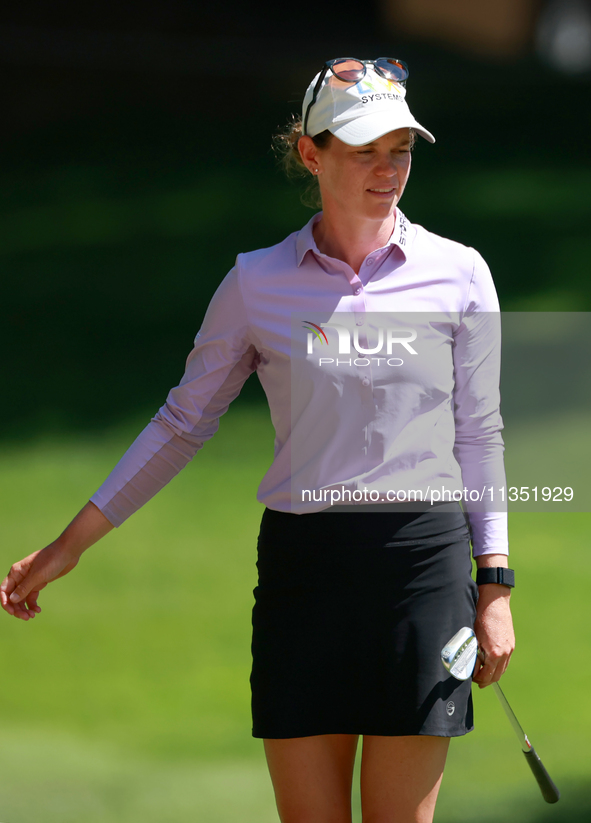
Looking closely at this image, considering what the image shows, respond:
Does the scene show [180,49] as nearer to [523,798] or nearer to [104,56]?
[104,56]

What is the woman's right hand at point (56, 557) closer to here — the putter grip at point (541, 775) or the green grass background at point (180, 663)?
the putter grip at point (541, 775)

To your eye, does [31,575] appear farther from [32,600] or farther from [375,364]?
[375,364]

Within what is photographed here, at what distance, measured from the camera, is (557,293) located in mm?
5152

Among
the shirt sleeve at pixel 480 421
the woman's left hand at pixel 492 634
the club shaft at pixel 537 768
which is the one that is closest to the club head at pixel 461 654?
the woman's left hand at pixel 492 634

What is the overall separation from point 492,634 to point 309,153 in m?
0.86

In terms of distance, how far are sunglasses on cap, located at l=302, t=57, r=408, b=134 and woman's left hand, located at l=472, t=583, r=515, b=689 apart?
0.84 m

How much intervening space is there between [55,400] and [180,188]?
1895mm

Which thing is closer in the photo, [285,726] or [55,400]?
[285,726]

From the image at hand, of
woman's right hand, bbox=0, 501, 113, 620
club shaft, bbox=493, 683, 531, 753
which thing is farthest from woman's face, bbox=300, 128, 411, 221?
club shaft, bbox=493, 683, 531, 753

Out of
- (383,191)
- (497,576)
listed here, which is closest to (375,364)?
(383,191)

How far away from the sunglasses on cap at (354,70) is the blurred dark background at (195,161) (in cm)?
310

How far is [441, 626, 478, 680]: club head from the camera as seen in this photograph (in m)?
1.55

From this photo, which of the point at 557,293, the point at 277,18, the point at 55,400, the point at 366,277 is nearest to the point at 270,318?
the point at 366,277

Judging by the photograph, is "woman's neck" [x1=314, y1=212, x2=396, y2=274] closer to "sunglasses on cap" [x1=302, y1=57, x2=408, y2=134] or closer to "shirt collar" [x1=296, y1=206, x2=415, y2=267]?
"shirt collar" [x1=296, y1=206, x2=415, y2=267]
